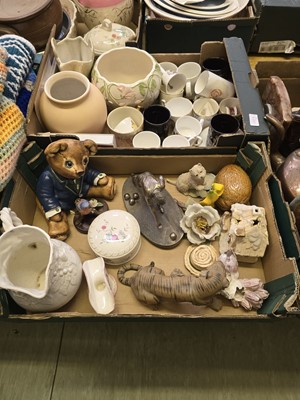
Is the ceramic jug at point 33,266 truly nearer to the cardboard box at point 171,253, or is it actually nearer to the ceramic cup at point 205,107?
the cardboard box at point 171,253

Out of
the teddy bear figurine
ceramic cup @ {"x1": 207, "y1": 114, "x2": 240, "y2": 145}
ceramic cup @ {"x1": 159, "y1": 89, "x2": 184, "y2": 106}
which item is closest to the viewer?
the teddy bear figurine

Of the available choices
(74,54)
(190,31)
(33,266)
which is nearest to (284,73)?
(190,31)

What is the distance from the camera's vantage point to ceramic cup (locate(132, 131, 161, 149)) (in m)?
0.86

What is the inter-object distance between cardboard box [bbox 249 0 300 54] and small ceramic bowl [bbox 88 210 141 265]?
742 mm

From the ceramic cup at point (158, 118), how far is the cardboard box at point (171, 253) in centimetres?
9


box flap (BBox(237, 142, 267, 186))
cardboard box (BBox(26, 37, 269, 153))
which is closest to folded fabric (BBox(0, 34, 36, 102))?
cardboard box (BBox(26, 37, 269, 153))

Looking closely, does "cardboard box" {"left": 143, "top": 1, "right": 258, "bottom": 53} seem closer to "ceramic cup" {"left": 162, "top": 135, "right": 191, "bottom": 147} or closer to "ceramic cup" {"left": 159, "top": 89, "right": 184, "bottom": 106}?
"ceramic cup" {"left": 159, "top": 89, "right": 184, "bottom": 106}

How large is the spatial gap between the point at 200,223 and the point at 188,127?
261 millimetres

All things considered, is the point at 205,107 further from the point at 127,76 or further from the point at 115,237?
the point at 115,237

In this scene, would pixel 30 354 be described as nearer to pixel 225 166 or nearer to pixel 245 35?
pixel 225 166

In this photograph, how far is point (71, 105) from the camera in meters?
0.79

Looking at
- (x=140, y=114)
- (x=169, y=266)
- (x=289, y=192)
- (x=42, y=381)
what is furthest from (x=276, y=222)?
(x=42, y=381)

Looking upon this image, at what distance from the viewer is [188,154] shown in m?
0.82

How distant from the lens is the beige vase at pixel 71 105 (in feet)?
2.59
